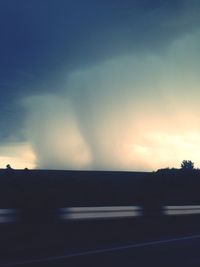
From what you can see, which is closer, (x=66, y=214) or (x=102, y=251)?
(x=102, y=251)

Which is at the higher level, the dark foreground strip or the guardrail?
the guardrail

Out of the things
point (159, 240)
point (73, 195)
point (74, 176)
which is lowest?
point (159, 240)

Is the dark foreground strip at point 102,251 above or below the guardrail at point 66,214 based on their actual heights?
below

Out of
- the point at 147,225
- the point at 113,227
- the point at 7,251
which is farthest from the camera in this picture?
the point at 147,225

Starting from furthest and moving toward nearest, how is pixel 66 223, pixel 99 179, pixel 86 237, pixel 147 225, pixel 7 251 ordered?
pixel 99 179
pixel 147 225
pixel 66 223
pixel 86 237
pixel 7 251

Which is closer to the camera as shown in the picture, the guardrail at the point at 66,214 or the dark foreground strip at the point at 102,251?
the dark foreground strip at the point at 102,251

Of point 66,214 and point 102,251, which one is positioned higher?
point 66,214

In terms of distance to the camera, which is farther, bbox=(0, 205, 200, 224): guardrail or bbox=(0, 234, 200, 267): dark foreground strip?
bbox=(0, 205, 200, 224): guardrail

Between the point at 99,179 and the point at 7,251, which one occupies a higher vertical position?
the point at 99,179

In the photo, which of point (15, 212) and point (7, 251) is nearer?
point (7, 251)

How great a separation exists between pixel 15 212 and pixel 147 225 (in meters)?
4.36

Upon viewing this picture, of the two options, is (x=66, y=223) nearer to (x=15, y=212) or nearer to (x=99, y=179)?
(x=15, y=212)

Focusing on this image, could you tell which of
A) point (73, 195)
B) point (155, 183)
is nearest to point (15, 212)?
point (73, 195)

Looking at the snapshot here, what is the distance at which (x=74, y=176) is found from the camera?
6384cm
